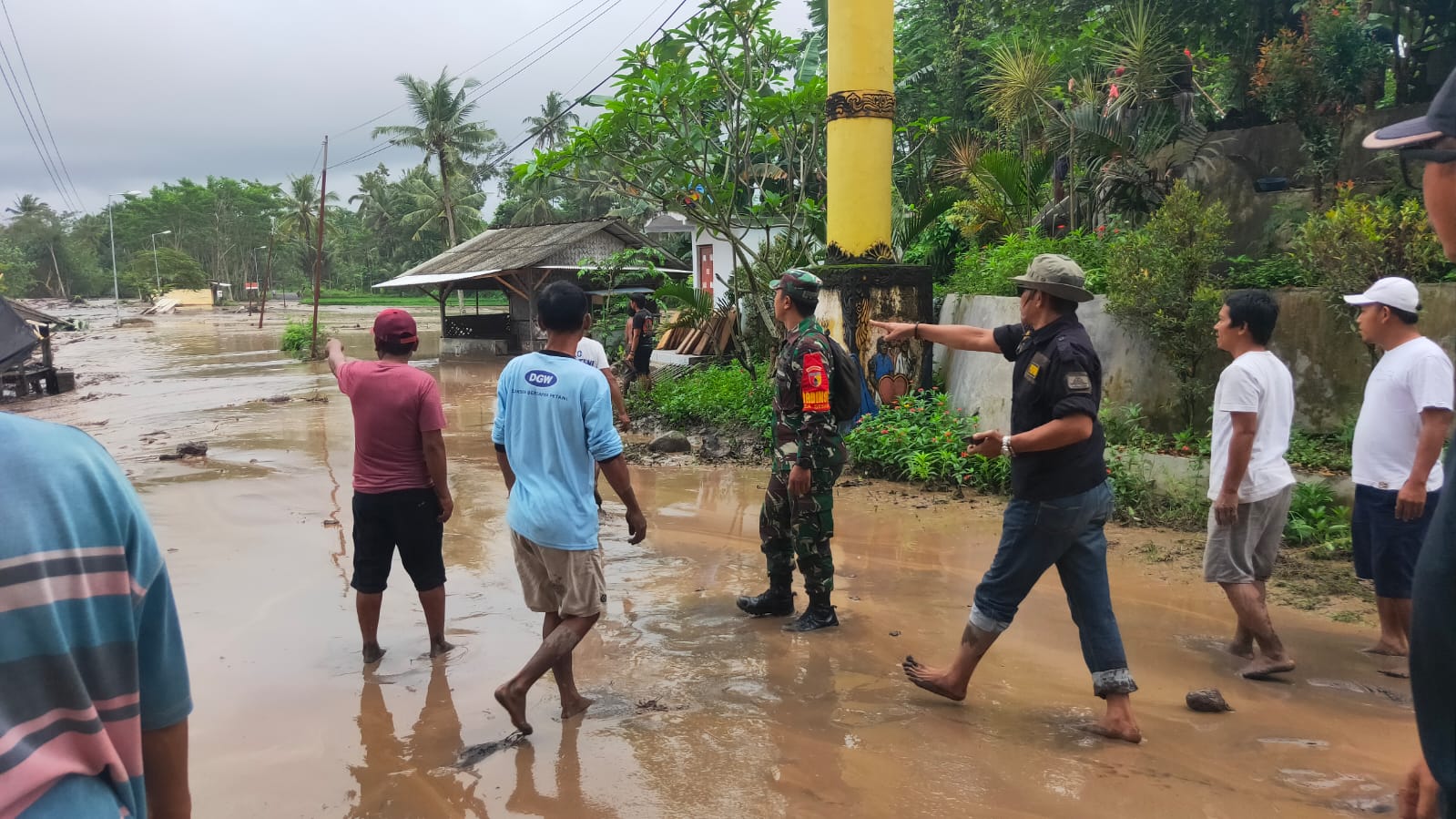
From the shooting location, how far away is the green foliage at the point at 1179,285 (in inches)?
283

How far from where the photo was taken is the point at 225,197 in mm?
83375

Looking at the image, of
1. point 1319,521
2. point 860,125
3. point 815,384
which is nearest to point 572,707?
point 815,384

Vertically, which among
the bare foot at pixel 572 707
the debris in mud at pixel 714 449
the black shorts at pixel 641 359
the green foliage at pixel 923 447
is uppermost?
the black shorts at pixel 641 359

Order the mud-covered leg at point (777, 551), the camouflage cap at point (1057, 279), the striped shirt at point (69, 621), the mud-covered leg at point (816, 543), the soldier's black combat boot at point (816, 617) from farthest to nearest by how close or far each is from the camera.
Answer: the mud-covered leg at point (777, 551) → the soldier's black combat boot at point (816, 617) → the mud-covered leg at point (816, 543) → the camouflage cap at point (1057, 279) → the striped shirt at point (69, 621)

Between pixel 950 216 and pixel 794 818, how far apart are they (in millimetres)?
10379

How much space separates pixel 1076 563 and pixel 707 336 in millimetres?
11664

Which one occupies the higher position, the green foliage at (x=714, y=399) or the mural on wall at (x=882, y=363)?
the mural on wall at (x=882, y=363)

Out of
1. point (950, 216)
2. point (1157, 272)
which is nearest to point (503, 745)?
point (1157, 272)

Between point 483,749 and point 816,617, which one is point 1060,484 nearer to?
point 816,617

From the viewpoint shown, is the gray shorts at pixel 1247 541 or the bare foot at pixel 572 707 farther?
the gray shorts at pixel 1247 541

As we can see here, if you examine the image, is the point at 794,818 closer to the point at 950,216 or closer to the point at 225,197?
the point at 950,216

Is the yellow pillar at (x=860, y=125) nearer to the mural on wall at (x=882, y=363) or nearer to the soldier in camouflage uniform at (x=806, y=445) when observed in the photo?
the mural on wall at (x=882, y=363)

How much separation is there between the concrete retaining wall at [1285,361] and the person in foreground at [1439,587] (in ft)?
19.7

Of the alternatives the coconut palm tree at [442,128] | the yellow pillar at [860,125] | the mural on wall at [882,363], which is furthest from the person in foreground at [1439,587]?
the coconut palm tree at [442,128]
